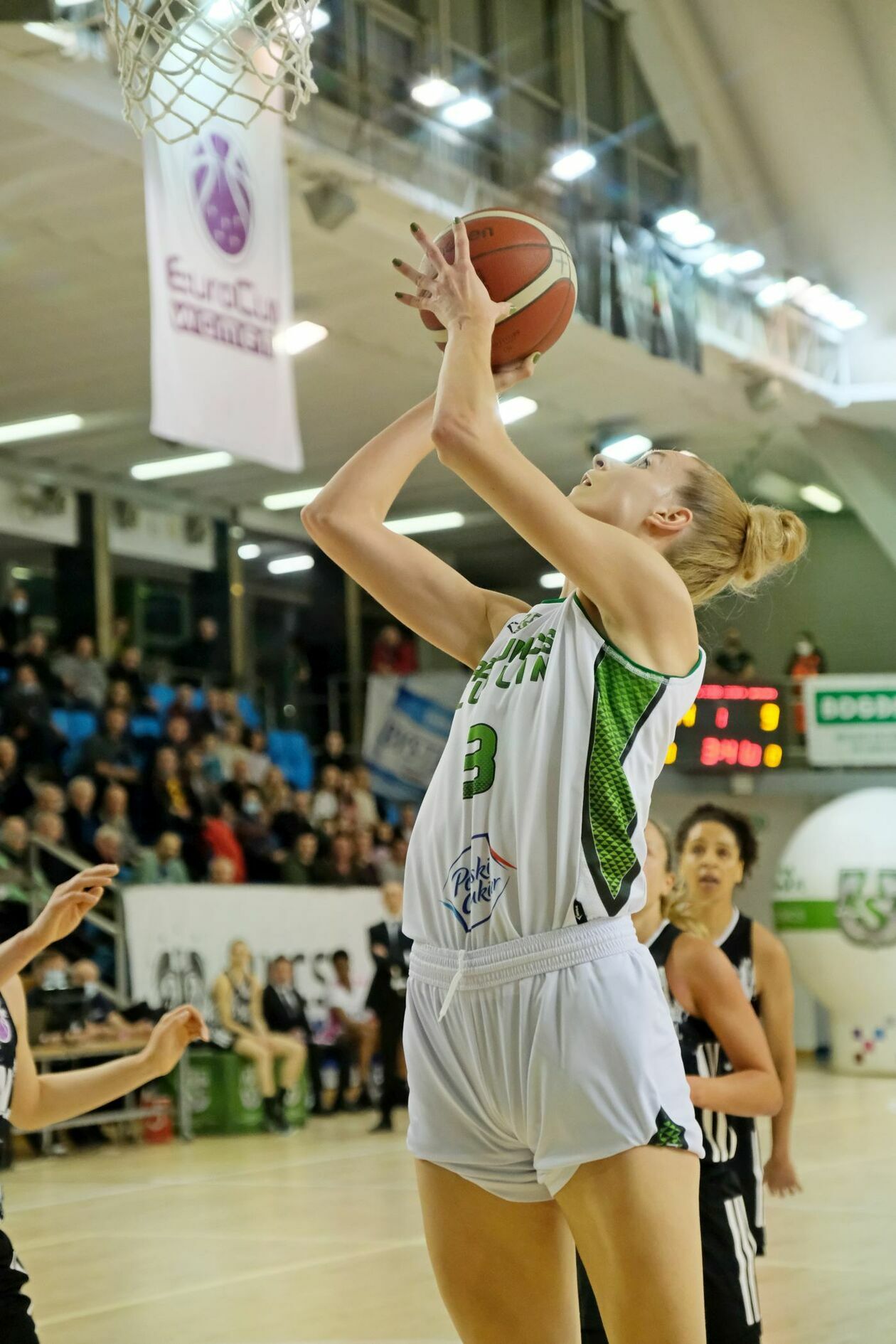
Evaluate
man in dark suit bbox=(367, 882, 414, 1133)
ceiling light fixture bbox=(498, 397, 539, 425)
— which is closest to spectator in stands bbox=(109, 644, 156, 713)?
man in dark suit bbox=(367, 882, 414, 1133)

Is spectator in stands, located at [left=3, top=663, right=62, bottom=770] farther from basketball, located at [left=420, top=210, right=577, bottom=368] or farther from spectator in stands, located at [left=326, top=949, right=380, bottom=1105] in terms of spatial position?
basketball, located at [left=420, top=210, right=577, bottom=368]

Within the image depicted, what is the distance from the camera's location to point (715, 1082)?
330 centimetres

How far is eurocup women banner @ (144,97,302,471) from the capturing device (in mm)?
8242

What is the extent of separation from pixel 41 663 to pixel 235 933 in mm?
3854

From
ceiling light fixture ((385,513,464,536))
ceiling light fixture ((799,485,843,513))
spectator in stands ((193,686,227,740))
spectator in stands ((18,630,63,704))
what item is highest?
ceiling light fixture ((799,485,843,513))

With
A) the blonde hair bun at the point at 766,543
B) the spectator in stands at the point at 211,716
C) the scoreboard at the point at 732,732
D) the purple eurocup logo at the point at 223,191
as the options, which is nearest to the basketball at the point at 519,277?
the blonde hair bun at the point at 766,543

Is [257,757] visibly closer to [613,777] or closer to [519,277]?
[519,277]

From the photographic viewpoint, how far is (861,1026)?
54.0 feet

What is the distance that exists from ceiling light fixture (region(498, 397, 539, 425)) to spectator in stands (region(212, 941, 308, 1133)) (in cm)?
691

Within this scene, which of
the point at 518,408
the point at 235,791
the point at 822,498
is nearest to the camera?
the point at 235,791

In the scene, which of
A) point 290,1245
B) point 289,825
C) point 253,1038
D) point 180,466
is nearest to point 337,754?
point 289,825

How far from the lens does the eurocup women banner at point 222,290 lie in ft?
27.0

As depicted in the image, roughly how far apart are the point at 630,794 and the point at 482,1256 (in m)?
0.68

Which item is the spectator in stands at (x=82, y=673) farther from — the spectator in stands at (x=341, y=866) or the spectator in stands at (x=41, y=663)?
the spectator in stands at (x=341, y=866)
